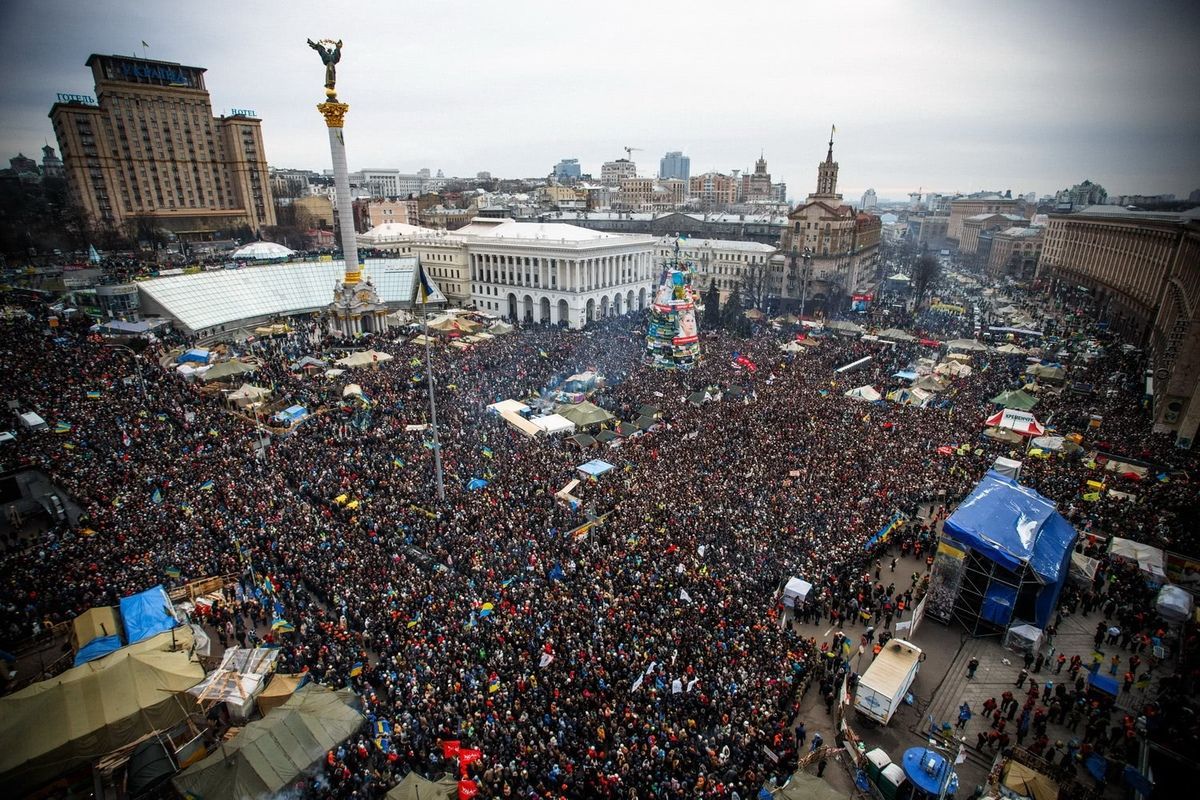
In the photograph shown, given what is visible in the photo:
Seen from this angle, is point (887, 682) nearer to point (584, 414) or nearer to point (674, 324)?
point (584, 414)

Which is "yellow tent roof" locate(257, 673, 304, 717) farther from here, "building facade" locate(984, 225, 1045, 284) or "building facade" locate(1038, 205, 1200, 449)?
"building facade" locate(984, 225, 1045, 284)

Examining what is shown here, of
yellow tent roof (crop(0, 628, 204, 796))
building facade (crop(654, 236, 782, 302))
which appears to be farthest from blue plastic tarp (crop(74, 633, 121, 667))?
building facade (crop(654, 236, 782, 302))

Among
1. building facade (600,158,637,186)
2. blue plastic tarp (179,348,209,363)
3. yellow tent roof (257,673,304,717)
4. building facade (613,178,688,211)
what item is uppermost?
building facade (600,158,637,186)

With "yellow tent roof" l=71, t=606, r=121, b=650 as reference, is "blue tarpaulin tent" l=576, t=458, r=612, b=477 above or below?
below

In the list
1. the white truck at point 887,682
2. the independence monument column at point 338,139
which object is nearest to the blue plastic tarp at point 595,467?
the white truck at point 887,682

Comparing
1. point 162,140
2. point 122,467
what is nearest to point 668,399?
point 122,467

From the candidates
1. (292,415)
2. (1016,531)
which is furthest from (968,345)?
(292,415)

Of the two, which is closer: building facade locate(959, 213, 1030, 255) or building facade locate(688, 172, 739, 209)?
building facade locate(959, 213, 1030, 255)
